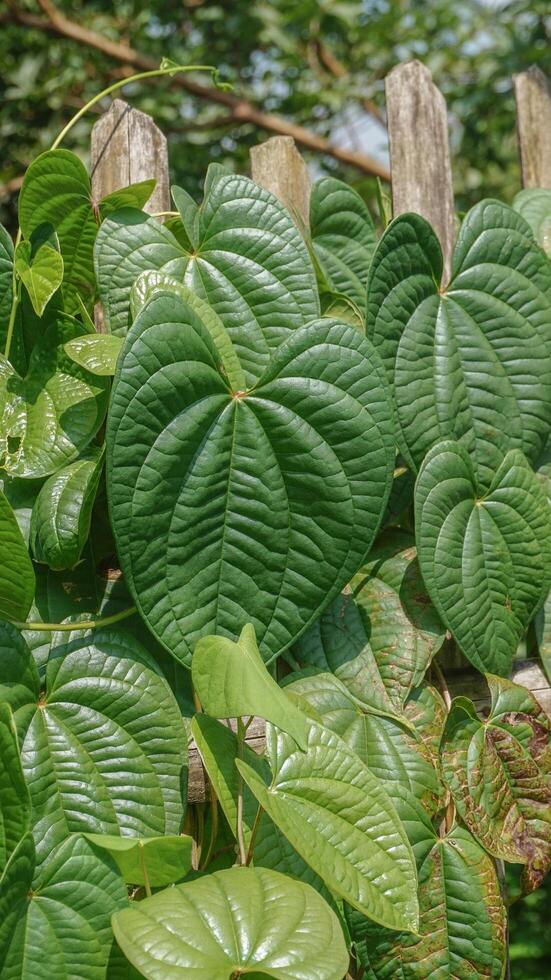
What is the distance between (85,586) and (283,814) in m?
0.32

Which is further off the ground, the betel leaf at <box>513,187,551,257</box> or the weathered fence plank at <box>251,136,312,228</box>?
the weathered fence plank at <box>251,136,312,228</box>

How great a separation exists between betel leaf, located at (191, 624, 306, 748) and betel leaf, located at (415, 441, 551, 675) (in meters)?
0.29

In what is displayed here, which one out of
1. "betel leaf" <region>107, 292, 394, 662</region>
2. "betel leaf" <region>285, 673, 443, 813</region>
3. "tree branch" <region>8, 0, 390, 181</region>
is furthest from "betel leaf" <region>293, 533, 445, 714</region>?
"tree branch" <region>8, 0, 390, 181</region>

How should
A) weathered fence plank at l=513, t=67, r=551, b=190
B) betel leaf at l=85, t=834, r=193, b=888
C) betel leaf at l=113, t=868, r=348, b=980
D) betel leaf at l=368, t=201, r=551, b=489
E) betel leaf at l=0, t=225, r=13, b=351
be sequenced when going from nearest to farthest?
betel leaf at l=113, t=868, r=348, b=980 → betel leaf at l=85, t=834, r=193, b=888 → betel leaf at l=0, t=225, r=13, b=351 → betel leaf at l=368, t=201, r=551, b=489 → weathered fence plank at l=513, t=67, r=551, b=190

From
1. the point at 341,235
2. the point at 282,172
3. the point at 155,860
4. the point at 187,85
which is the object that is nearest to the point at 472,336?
the point at 341,235

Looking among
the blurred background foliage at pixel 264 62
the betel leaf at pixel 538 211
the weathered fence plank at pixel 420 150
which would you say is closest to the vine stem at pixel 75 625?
the weathered fence plank at pixel 420 150

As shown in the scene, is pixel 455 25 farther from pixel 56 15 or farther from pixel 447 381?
pixel 447 381

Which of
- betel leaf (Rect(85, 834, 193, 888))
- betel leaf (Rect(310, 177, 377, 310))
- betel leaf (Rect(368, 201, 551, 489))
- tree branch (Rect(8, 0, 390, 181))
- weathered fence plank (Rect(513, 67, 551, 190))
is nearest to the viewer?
betel leaf (Rect(85, 834, 193, 888))

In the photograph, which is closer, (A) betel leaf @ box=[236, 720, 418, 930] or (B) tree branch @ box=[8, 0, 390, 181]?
(A) betel leaf @ box=[236, 720, 418, 930]

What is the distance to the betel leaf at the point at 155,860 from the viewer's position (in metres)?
0.83

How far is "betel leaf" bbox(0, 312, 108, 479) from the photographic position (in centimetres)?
102

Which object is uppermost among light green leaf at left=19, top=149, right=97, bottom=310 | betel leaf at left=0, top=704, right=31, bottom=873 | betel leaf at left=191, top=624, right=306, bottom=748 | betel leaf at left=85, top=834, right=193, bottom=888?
light green leaf at left=19, top=149, right=97, bottom=310

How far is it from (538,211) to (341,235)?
316 mm

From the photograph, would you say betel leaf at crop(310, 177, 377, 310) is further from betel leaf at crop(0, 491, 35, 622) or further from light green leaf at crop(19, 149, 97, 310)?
betel leaf at crop(0, 491, 35, 622)
